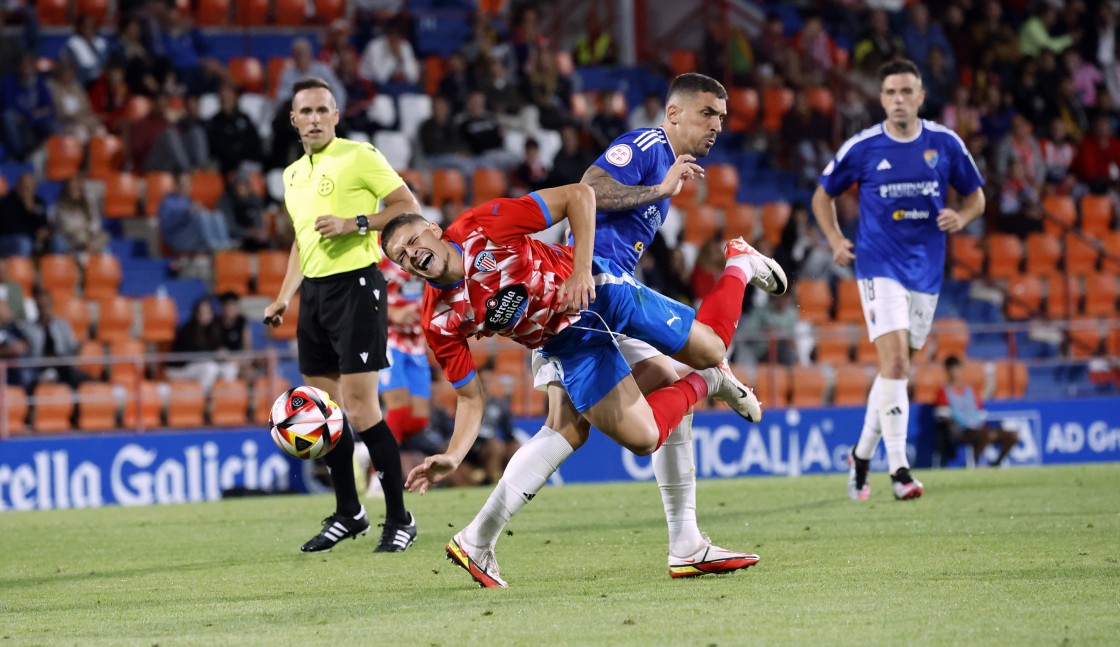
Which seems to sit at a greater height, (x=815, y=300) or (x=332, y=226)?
(x=332, y=226)

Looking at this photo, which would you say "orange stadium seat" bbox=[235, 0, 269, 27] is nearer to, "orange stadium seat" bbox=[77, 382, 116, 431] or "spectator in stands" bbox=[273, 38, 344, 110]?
"spectator in stands" bbox=[273, 38, 344, 110]

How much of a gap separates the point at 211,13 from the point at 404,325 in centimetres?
1101

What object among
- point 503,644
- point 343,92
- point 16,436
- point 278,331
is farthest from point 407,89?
point 503,644

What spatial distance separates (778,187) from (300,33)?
7.14 m

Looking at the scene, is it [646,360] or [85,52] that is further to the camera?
[85,52]

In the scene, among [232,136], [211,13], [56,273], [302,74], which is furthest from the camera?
[211,13]

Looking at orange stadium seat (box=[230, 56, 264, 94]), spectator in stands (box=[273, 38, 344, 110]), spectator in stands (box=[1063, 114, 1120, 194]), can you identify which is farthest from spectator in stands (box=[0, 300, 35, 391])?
spectator in stands (box=[1063, 114, 1120, 194])

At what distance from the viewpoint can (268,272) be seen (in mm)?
17578

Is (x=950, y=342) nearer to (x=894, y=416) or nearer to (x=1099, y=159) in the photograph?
(x=1099, y=159)

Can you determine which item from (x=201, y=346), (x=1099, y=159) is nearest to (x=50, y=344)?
(x=201, y=346)

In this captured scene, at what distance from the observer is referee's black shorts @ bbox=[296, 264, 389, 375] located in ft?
27.5

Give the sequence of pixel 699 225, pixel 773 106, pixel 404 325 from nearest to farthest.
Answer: pixel 404 325 → pixel 699 225 → pixel 773 106

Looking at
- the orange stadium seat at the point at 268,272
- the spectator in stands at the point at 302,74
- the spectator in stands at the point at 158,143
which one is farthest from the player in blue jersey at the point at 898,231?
the spectator in stands at the point at 158,143

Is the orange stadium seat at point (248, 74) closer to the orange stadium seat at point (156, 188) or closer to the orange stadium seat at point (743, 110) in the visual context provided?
the orange stadium seat at point (156, 188)
